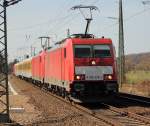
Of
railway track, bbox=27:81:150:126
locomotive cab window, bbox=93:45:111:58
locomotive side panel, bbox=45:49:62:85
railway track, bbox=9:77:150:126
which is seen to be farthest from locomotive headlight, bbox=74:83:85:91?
locomotive side panel, bbox=45:49:62:85

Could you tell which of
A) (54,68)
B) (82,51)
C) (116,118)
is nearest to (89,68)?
(82,51)

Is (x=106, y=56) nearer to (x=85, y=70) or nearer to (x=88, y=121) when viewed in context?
(x=85, y=70)

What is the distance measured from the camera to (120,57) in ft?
132

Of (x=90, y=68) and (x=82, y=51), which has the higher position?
(x=82, y=51)

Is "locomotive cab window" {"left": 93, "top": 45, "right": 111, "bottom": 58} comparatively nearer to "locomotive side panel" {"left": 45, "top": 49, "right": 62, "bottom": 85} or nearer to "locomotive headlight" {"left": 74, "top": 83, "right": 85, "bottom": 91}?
"locomotive headlight" {"left": 74, "top": 83, "right": 85, "bottom": 91}

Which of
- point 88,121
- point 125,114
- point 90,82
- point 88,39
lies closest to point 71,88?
point 90,82

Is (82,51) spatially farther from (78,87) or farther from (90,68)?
(78,87)

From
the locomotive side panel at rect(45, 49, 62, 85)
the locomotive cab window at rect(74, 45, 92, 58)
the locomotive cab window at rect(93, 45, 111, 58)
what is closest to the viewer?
the locomotive cab window at rect(74, 45, 92, 58)

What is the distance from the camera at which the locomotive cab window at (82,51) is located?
77.2 ft

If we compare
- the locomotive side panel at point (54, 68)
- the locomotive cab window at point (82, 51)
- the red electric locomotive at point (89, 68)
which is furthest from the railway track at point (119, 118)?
the locomotive side panel at point (54, 68)

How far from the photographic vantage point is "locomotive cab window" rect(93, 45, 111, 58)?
932 inches

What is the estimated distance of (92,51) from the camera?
935 inches

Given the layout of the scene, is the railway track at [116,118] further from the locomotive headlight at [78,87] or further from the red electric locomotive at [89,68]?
the red electric locomotive at [89,68]

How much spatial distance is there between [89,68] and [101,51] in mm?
1207
